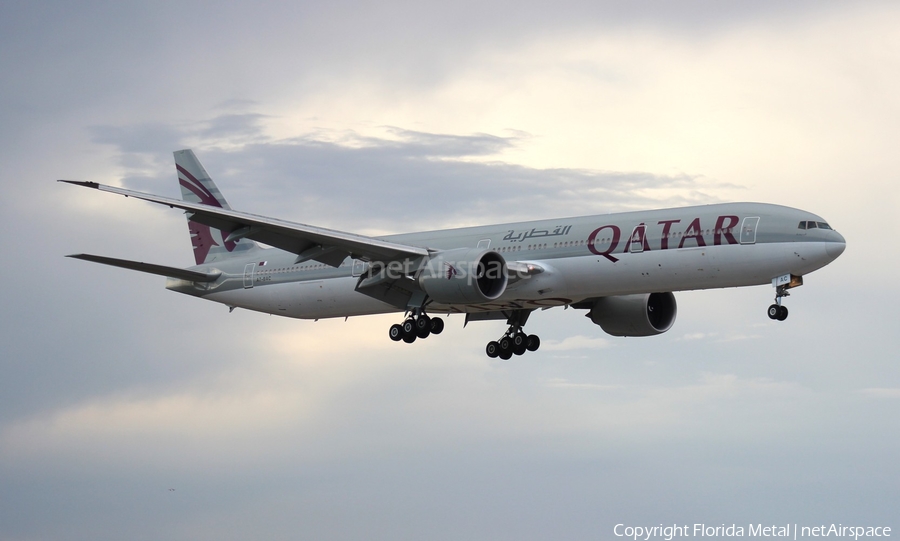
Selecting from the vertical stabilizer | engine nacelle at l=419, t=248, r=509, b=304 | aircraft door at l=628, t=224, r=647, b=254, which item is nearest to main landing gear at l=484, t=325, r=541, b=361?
engine nacelle at l=419, t=248, r=509, b=304

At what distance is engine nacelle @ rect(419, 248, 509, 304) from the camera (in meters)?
41.7

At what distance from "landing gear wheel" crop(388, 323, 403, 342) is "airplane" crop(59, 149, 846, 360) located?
0.19ft

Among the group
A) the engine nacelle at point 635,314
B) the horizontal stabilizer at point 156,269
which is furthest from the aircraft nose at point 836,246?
the horizontal stabilizer at point 156,269

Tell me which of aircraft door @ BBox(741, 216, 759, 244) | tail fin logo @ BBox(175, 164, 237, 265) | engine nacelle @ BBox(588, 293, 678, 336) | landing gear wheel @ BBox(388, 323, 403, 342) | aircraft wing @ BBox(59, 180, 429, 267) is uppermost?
tail fin logo @ BBox(175, 164, 237, 265)

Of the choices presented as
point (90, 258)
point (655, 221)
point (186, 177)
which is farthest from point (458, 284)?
point (186, 177)

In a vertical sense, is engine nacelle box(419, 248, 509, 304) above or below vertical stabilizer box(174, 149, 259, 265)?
below

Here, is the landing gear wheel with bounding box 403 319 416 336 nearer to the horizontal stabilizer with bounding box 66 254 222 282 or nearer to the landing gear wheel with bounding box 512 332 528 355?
the landing gear wheel with bounding box 512 332 528 355

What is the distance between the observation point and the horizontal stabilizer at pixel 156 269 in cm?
4557

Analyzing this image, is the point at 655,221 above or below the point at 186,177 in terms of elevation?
below

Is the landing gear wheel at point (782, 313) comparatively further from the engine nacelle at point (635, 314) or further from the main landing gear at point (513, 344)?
the main landing gear at point (513, 344)

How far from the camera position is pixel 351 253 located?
1746 inches

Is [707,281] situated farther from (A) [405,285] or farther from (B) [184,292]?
(B) [184,292]

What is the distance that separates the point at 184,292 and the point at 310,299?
Answer: 7.86 metres

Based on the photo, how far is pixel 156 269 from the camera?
50094 millimetres
